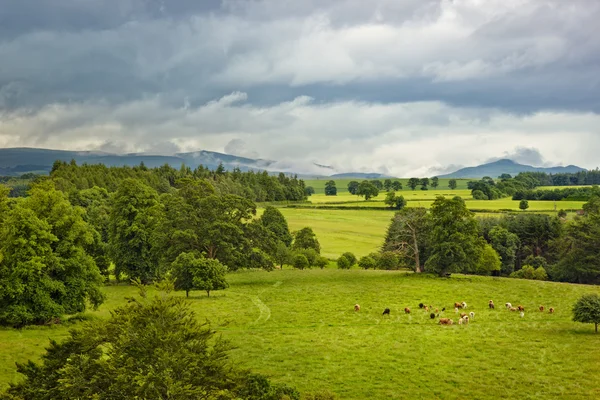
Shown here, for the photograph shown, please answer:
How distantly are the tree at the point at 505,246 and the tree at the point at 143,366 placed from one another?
80.2m

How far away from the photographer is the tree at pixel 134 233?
56031mm

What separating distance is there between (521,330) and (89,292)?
37.6 metres

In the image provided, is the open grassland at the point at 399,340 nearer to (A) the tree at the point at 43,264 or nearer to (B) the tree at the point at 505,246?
(A) the tree at the point at 43,264

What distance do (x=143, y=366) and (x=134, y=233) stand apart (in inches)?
1714

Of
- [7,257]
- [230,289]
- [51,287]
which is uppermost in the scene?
[7,257]

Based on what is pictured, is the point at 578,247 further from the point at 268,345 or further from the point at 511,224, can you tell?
the point at 268,345

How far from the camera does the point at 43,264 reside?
35.1 m

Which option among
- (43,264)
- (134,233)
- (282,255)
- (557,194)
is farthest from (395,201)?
(43,264)

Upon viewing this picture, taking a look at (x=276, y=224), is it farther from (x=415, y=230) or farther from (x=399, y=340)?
(x=399, y=340)

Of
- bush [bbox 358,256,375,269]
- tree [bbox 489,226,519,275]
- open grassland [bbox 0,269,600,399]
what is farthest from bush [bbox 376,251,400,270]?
tree [bbox 489,226,519,275]

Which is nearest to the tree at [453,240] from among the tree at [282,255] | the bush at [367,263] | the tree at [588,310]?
the bush at [367,263]

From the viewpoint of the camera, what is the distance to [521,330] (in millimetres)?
36844

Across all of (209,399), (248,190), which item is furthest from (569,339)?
(248,190)

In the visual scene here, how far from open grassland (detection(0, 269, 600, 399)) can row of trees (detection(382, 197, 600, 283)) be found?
210 inches
